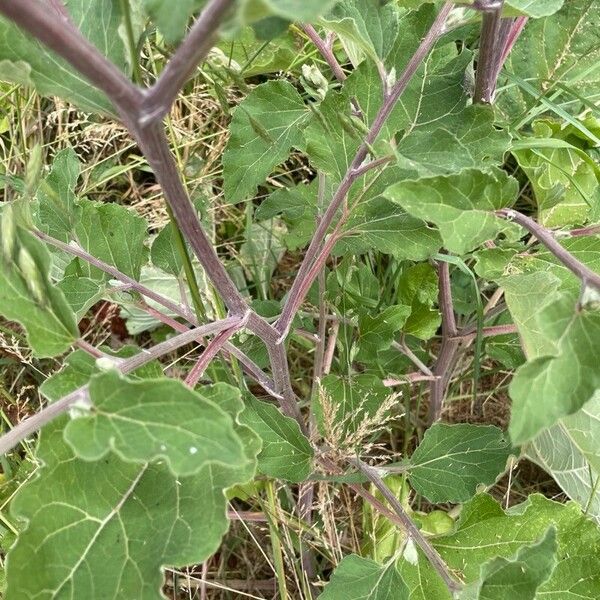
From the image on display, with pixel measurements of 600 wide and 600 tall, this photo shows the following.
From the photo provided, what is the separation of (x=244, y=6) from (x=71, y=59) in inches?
7.8

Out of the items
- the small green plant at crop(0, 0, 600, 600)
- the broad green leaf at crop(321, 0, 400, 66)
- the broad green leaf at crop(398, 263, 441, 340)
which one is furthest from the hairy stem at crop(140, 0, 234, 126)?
the broad green leaf at crop(398, 263, 441, 340)

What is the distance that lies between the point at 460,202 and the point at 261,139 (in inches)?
19.9

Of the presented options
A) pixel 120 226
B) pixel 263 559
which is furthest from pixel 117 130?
pixel 263 559

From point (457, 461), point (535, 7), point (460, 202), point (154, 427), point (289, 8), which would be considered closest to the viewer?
point (289, 8)

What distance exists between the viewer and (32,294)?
0.85 m

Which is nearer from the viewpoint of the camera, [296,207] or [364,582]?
[364,582]

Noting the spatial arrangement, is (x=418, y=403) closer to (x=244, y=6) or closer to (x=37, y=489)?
(x=37, y=489)

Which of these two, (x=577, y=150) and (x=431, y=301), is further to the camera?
(x=431, y=301)

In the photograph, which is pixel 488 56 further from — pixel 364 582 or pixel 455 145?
pixel 364 582

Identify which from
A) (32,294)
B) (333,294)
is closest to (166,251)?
(333,294)

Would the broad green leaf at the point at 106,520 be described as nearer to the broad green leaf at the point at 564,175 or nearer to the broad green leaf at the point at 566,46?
the broad green leaf at the point at 564,175

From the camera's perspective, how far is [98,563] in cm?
93

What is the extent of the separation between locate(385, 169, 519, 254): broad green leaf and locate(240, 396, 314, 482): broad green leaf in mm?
502

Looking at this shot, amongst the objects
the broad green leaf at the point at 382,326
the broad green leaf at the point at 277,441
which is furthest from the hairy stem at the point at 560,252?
the broad green leaf at the point at 277,441
